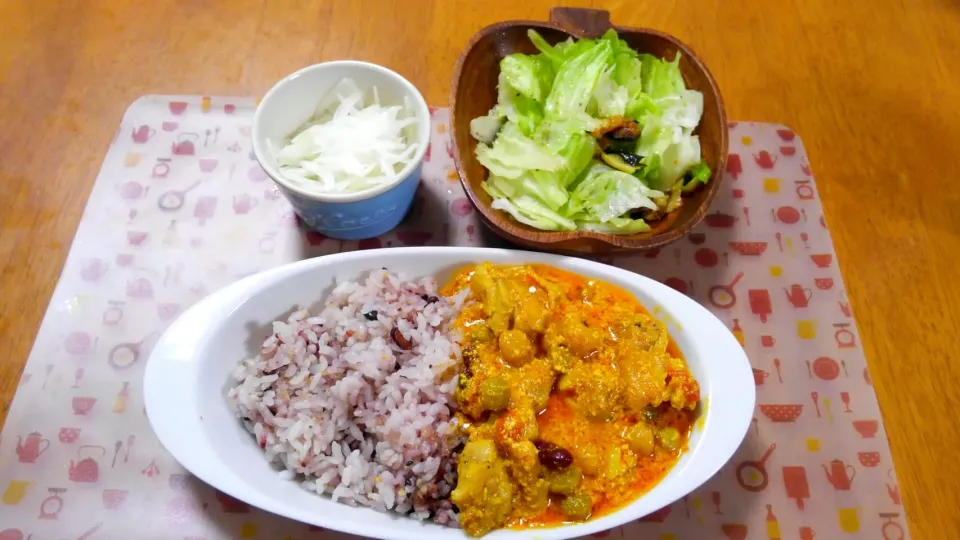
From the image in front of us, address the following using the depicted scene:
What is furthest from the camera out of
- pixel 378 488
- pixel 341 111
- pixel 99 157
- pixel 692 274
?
pixel 99 157

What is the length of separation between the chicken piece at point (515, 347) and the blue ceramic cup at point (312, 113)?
1.76 feet

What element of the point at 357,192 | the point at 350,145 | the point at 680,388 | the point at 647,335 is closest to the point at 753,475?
the point at 680,388

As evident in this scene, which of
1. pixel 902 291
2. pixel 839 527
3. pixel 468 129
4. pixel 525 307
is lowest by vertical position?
pixel 839 527

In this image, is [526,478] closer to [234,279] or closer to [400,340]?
[400,340]

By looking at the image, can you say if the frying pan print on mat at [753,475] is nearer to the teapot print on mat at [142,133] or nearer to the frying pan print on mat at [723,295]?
the frying pan print on mat at [723,295]

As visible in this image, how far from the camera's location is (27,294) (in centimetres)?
212

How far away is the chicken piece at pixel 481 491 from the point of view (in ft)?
4.97

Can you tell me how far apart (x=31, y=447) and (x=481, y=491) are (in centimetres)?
133

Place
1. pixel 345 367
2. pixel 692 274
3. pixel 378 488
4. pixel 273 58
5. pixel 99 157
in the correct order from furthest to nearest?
pixel 273 58 → pixel 99 157 → pixel 692 274 → pixel 345 367 → pixel 378 488

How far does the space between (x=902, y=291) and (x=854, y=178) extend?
47 centimetres

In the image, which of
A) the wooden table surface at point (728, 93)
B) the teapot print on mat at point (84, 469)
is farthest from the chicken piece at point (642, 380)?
the teapot print on mat at point (84, 469)

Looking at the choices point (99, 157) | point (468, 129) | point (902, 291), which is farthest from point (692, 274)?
point (99, 157)

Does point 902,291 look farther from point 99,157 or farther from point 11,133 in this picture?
point 11,133

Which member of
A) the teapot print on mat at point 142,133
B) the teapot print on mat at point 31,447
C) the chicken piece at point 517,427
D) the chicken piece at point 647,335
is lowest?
the teapot print on mat at point 31,447
